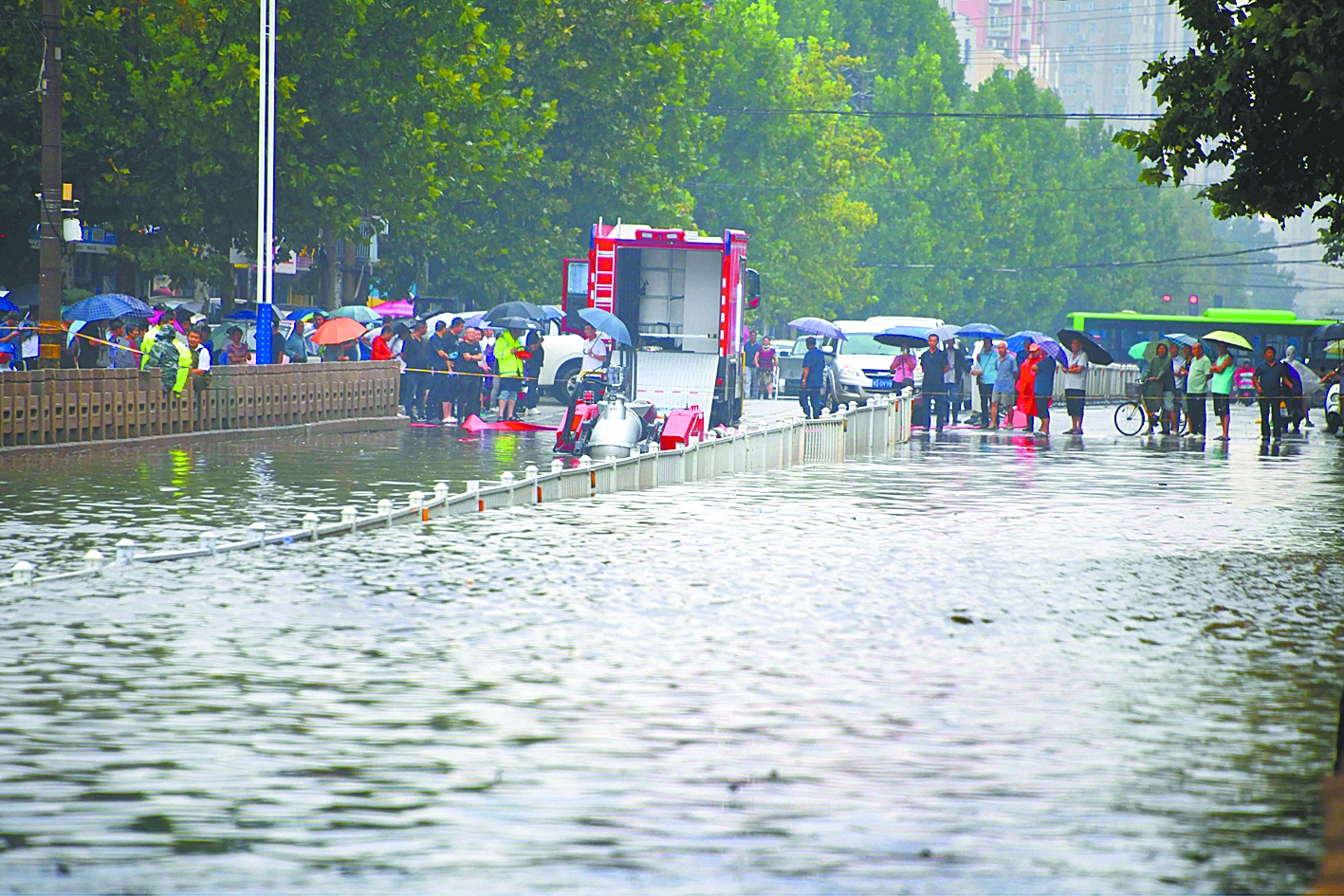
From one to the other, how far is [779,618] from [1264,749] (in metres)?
3.81

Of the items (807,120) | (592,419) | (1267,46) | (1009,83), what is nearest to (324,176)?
(592,419)

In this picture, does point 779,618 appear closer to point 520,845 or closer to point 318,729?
point 318,729

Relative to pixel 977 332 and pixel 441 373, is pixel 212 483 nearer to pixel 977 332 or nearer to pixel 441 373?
pixel 441 373

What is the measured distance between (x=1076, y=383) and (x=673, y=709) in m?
30.4

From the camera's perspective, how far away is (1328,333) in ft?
203

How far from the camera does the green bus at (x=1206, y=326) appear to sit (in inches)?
2689

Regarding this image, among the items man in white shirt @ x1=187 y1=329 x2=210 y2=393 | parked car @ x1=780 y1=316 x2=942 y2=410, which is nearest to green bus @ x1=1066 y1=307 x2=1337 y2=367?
parked car @ x1=780 y1=316 x2=942 y2=410

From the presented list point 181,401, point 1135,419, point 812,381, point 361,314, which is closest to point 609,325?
point 181,401

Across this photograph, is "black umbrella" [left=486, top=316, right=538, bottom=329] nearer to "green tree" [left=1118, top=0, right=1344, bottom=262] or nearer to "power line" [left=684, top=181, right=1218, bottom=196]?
"green tree" [left=1118, top=0, right=1344, bottom=262]

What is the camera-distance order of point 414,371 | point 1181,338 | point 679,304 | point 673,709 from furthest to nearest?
Answer: 1. point 1181,338
2. point 414,371
3. point 679,304
4. point 673,709

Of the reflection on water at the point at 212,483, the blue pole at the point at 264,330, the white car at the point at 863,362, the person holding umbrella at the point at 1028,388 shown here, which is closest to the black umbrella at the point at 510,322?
the white car at the point at 863,362

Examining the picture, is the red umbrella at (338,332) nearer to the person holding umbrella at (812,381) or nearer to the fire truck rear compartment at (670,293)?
the fire truck rear compartment at (670,293)

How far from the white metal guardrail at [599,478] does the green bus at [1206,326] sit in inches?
1588

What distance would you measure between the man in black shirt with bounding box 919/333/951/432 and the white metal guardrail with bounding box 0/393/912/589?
559 centimetres
